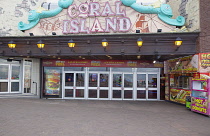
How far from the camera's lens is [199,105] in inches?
333

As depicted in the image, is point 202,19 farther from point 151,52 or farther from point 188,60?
point 151,52

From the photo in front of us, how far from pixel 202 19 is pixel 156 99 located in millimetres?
6688

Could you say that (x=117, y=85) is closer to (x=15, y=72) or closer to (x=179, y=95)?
(x=179, y=95)

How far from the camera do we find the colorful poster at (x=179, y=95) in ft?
35.4

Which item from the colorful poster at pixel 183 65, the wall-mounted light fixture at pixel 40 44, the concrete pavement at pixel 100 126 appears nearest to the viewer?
the concrete pavement at pixel 100 126

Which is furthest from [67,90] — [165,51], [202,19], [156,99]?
[202,19]

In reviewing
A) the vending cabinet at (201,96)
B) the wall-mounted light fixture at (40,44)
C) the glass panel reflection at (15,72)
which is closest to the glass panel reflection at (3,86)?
the glass panel reflection at (15,72)

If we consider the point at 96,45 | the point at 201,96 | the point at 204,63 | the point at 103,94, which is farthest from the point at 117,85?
the point at 204,63

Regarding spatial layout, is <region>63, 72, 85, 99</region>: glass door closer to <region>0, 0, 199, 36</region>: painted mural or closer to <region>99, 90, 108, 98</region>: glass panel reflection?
<region>99, 90, 108, 98</region>: glass panel reflection

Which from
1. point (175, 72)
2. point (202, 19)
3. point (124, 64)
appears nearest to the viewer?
point (202, 19)

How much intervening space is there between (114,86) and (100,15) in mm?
5525

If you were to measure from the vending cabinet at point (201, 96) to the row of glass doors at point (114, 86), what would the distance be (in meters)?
4.46

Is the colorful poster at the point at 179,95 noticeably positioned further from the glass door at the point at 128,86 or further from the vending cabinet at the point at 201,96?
the glass door at the point at 128,86

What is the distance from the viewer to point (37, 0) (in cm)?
1399
